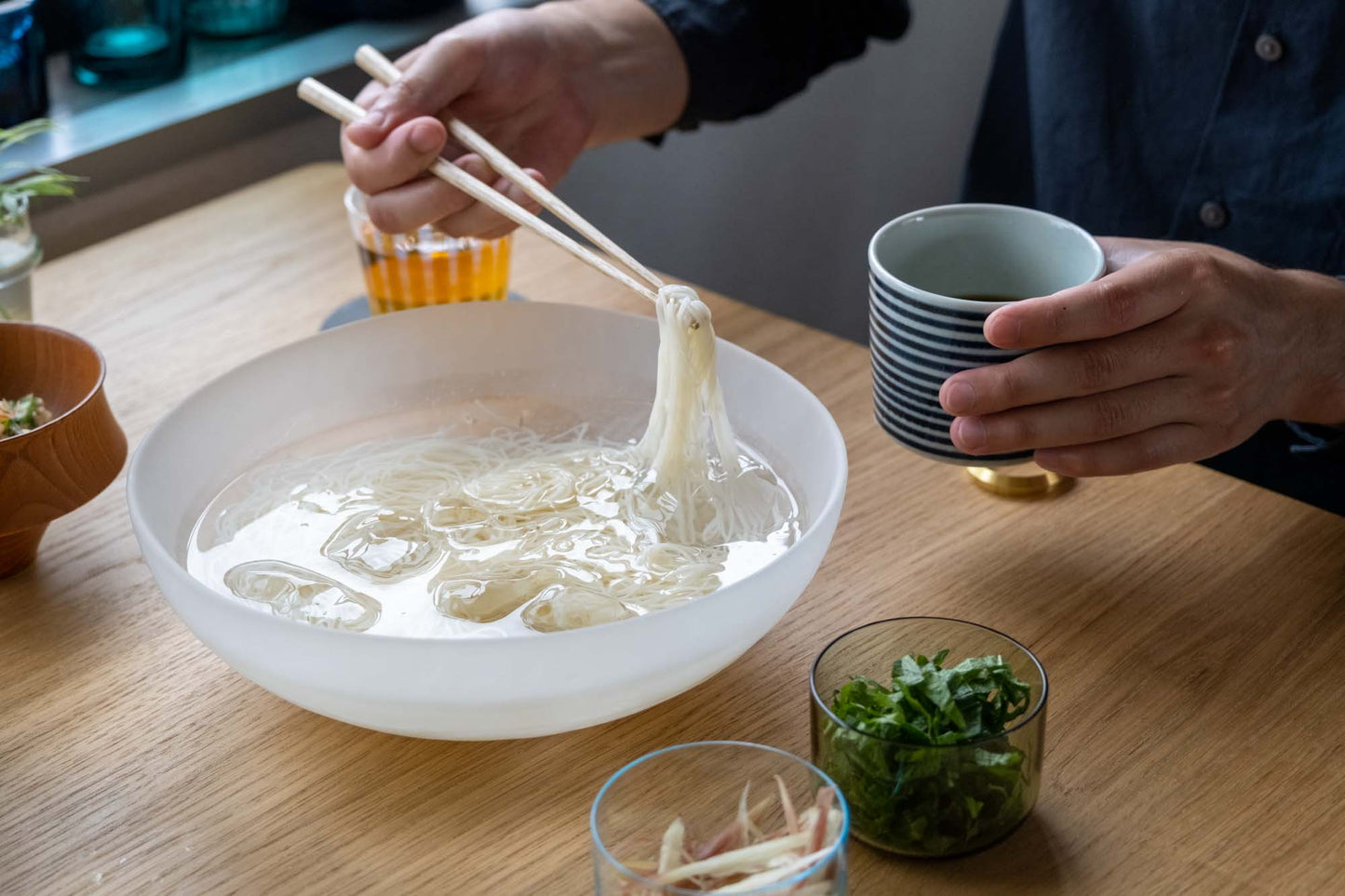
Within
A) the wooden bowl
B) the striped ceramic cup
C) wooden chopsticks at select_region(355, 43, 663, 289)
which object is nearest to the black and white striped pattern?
the striped ceramic cup

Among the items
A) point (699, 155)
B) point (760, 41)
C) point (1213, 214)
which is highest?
point (760, 41)

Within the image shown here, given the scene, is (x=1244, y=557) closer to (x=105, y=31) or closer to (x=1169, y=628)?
(x=1169, y=628)

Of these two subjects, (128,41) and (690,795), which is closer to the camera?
(690,795)

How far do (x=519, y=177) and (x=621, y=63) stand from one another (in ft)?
1.28

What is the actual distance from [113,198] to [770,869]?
5.46 feet

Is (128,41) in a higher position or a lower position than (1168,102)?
lower

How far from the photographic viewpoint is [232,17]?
7.37ft

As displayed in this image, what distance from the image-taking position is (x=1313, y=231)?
1.44 metres

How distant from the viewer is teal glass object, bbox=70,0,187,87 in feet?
6.79

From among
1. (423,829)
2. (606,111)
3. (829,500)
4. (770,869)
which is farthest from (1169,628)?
(606,111)

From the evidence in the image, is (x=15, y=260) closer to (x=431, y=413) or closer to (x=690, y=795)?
(x=431, y=413)

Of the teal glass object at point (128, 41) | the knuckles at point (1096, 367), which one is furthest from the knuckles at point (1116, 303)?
the teal glass object at point (128, 41)

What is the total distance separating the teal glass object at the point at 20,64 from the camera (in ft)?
5.85

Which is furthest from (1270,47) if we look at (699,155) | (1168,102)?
(699,155)
